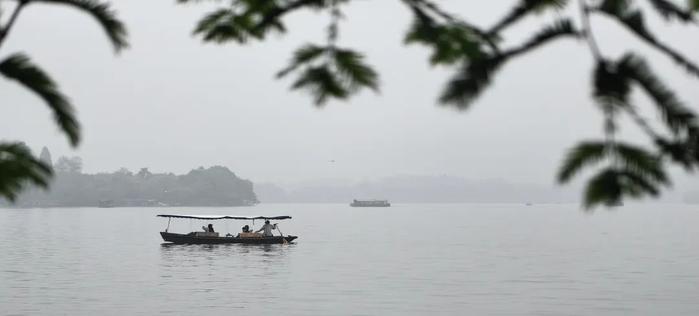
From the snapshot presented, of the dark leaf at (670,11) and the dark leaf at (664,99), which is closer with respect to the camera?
the dark leaf at (664,99)

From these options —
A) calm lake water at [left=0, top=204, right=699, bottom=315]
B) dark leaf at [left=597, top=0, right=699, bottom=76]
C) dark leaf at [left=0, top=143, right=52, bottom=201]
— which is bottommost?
calm lake water at [left=0, top=204, right=699, bottom=315]

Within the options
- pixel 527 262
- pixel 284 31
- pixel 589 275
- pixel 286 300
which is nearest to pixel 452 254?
pixel 527 262

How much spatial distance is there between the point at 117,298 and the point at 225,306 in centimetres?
934

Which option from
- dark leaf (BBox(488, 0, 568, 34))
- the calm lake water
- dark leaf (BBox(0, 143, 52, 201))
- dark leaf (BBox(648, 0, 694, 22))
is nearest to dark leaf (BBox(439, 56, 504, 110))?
dark leaf (BBox(488, 0, 568, 34))

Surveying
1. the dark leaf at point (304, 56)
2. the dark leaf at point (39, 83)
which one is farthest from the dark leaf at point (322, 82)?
the dark leaf at point (39, 83)

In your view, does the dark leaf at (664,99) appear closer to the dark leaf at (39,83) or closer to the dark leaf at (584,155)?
the dark leaf at (584,155)

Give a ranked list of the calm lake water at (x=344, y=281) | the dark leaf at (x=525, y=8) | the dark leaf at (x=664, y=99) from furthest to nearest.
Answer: the calm lake water at (x=344, y=281) < the dark leaf at (x=525, y=8) < the dark leaf at (x=664, y=99)

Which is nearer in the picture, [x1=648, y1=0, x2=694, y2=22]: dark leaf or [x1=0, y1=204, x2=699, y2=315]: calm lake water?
[x1=648, y1=0, x2=694, y2=22]: dark leaf

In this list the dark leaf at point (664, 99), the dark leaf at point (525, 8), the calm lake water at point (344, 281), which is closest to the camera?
the dark leaf at point (664, 99)

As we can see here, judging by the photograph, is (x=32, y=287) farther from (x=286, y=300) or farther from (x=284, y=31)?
(x=284, y=31)

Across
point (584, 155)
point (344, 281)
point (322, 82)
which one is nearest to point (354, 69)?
point (322, 82)

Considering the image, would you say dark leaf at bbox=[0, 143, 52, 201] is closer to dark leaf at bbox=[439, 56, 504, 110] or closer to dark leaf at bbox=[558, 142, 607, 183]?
dark leaf at bbox=[439, 56, 504, 110]

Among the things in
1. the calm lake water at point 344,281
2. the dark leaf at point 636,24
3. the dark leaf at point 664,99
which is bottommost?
the calm lake water at point 344,281

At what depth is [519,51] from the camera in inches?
106
